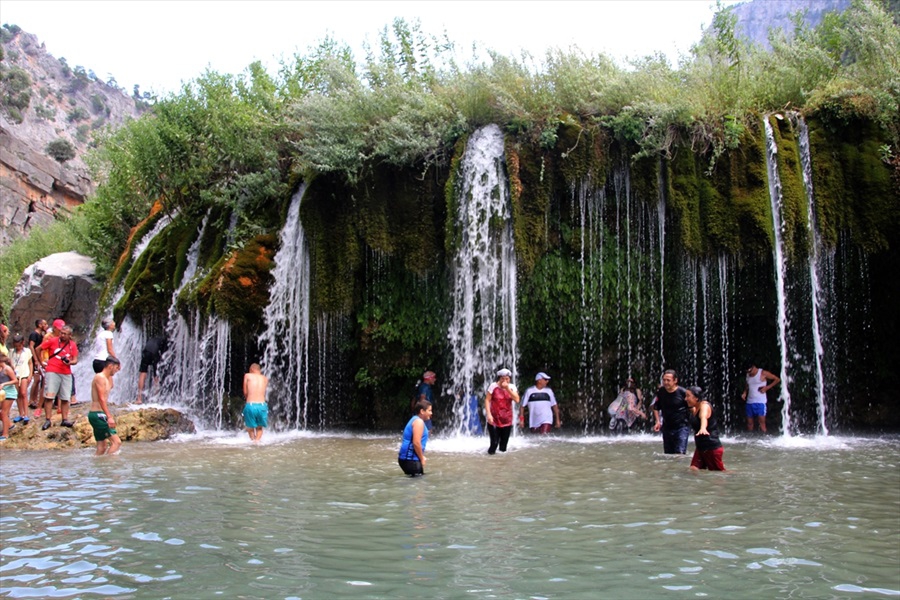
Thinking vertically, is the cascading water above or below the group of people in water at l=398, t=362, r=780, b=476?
above

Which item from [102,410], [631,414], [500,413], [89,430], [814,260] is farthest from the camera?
[631,414]

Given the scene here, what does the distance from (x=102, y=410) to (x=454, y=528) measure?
7.18m

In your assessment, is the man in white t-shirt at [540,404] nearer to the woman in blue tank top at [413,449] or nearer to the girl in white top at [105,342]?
the woman in blue tank top at [413,449]

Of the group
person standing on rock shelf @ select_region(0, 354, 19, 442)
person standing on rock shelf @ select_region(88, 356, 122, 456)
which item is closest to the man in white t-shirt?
person standing on rock shelf @ select_region(88, 356, 122, 456)

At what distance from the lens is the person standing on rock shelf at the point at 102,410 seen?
37.8 feet

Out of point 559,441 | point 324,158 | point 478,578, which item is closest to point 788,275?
point 559,441

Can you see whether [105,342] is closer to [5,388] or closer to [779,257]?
[5,388]

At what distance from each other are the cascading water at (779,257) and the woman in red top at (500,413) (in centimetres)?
517

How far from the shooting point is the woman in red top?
1214cm

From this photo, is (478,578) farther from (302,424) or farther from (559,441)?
(302,424)

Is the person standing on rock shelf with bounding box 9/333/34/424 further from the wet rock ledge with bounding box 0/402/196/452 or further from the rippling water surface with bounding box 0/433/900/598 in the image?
the rippling water surface with bounding box 0/433/900/598

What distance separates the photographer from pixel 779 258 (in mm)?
14398

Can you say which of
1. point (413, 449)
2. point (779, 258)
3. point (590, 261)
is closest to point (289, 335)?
point (590, 261)

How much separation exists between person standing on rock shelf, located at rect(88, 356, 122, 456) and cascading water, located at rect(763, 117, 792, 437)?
1103 centimetres
